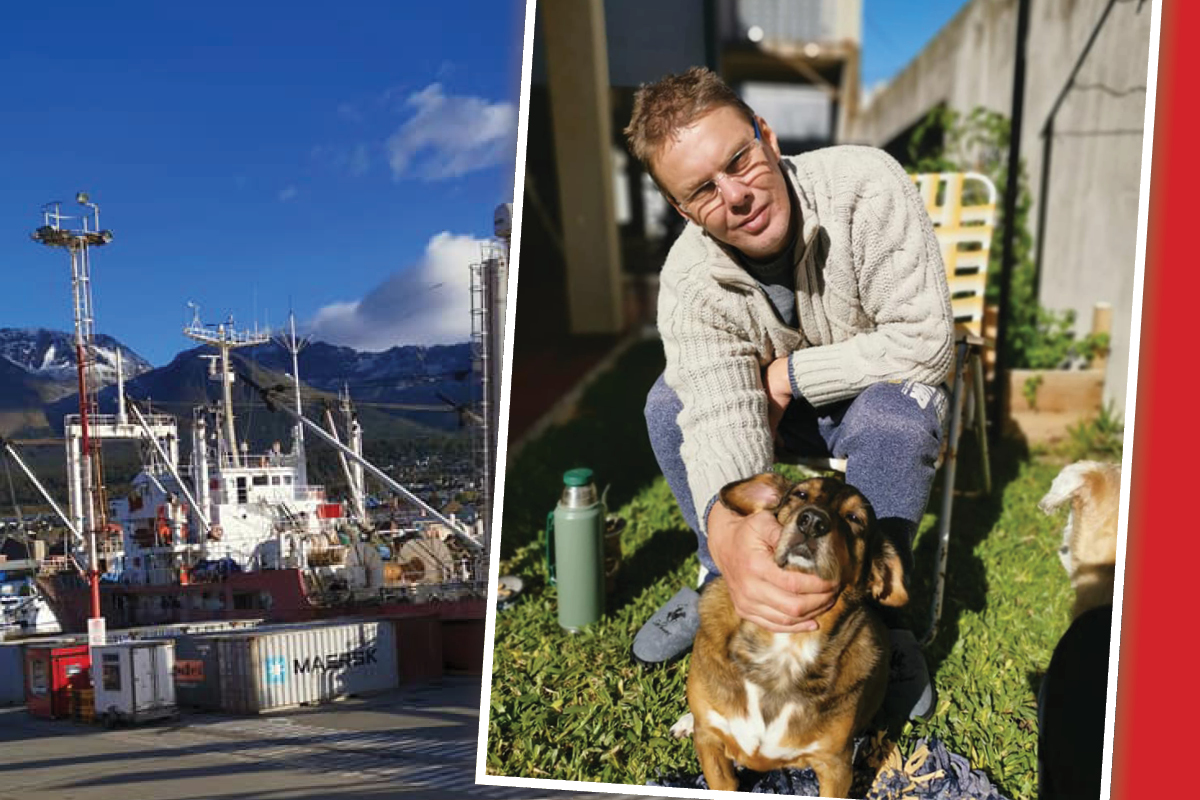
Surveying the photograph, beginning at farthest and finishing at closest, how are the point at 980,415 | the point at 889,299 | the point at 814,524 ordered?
the point at 980,415 < the point at 889,299 < the point at 814,524

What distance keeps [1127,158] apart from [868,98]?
17.1 ft

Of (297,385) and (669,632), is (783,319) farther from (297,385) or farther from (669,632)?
(297,385)

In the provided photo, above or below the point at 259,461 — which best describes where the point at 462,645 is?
below

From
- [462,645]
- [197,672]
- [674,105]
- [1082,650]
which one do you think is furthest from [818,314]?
[197,672]

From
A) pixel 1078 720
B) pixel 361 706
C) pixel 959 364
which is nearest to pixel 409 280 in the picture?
pixel 361 706

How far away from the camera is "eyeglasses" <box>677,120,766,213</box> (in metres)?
1.71

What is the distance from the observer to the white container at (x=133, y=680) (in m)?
2.41

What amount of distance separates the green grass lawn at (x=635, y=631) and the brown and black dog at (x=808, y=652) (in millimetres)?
197

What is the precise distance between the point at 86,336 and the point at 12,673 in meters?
0.95

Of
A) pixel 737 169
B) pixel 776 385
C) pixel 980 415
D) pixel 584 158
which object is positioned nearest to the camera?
pixel 737 169

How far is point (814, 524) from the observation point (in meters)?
1.62

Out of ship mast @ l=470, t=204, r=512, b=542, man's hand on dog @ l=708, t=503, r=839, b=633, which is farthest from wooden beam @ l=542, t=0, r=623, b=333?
Result: man's hand on dog @ l=708, t=503, r=839, b=633

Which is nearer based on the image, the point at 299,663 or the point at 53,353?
the point at 53,353

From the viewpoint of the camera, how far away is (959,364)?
7.03ft
